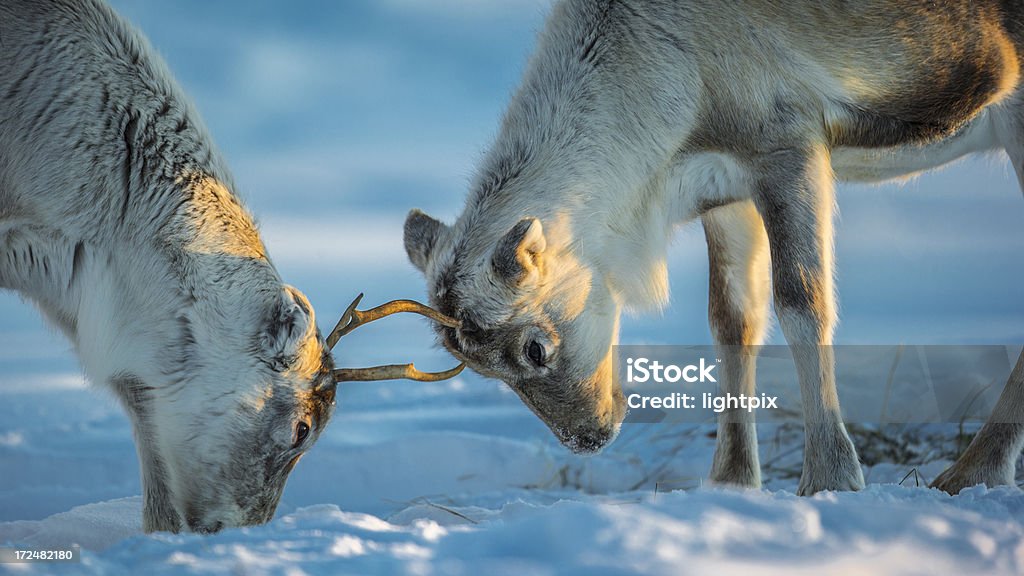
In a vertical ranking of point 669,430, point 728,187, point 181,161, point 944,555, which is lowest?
point 944,555

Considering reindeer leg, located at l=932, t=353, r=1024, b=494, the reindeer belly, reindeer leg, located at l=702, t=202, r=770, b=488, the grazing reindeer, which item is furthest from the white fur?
reindeer leg, located at l=932, t=353, r=1024, b=494

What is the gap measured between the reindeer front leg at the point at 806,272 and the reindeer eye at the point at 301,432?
235 cm

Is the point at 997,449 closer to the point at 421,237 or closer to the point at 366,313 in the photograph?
the point at 421,237

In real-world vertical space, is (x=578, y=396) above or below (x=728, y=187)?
below

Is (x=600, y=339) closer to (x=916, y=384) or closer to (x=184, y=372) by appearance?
(x=184, y=372)

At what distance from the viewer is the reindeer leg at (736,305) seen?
6320 mm

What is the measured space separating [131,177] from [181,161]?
22cm

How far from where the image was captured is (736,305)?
637 cm

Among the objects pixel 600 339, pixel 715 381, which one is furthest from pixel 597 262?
pixel 715 381

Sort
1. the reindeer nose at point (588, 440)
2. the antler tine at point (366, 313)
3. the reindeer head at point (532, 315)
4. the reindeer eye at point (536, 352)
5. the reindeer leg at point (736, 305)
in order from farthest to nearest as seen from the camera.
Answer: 1. the reindeer leg at point (736, 305)
2. the reindeer nose at point (588, 440)
3. the reindeer eye at point (536, 352)
4. the reindeer head at point (532, 315)
5. the antler tine at point (366, 313)

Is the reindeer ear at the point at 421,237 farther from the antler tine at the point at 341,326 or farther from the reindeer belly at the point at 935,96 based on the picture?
the reindeer belly at the point at 935,96

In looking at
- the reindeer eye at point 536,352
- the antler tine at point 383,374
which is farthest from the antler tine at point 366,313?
the reindeer eye at point 536,352

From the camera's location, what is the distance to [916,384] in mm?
6957

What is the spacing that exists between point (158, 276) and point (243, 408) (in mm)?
676
